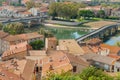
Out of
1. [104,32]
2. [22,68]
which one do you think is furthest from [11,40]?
[104,32]

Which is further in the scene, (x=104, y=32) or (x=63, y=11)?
(x=63, y=11)

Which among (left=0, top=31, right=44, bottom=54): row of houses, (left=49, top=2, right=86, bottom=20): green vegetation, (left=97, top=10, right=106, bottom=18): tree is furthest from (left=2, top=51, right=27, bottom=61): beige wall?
(left=97, top=10, right=106, bottom=18): tree

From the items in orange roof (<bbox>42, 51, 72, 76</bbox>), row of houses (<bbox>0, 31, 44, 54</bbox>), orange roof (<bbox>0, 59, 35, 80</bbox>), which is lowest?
row of houses (<bbox>0, 31, 44, 54</bbox>)

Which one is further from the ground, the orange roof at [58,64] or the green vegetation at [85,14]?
the orange roof at [58,64]

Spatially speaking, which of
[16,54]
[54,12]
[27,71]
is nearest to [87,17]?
[54,12]

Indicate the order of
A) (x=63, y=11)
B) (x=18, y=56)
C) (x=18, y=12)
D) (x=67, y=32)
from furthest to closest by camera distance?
(x=18, y=12) → (x=63, y=11) → (x=67, y=32) → (x=18, y=56)

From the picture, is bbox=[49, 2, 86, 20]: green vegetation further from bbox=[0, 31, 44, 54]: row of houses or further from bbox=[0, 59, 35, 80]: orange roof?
bbox=[0, 59, 35, 80]: orange roof

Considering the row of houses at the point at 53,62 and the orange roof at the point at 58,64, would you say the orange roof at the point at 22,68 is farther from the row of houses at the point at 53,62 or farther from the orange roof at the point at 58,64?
the orange roof at the point at 58,64

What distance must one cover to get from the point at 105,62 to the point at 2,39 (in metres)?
15.6

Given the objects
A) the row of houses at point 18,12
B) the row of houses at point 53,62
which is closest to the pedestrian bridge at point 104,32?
the row of houses at point 53,62

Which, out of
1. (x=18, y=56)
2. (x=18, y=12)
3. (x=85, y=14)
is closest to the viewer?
(x=18, y=56)

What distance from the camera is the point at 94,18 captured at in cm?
7144

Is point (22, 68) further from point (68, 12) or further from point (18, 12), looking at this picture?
point (18, 12)

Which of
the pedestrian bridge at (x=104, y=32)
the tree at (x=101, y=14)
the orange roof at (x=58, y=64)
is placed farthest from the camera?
the tree at (x=101, y=14)
